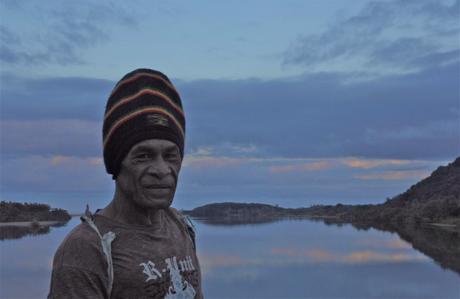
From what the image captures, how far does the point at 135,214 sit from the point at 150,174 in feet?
0.66

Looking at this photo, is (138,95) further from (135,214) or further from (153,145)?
(135,214)

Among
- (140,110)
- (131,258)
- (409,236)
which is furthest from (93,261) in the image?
(409,236)

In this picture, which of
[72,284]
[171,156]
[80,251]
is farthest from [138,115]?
[72,284]

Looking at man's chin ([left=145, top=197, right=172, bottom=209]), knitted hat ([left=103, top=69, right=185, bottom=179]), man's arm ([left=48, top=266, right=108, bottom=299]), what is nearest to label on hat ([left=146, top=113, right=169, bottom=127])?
knitted hat ([left=103, top=69, right=185, bottom=179])

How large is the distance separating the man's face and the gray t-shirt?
13 cm

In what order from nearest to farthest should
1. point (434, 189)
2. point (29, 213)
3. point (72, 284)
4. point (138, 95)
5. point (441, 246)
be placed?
point (72, 284) → point (138, 95) → point (441, 246) → point (29, 213) → point (434, 189)

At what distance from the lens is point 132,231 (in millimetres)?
2234

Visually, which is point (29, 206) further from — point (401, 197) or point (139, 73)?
point (139, 73)

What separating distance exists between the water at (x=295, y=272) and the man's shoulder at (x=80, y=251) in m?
18.2

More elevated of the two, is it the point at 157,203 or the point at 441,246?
the point at 157,203

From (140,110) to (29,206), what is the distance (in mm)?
77515

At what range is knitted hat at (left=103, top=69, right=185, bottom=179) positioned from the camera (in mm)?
2172

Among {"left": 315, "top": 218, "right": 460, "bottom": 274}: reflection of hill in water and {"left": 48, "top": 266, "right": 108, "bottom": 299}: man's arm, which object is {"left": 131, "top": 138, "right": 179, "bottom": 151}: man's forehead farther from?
{"left": 315, "top": 218, "right": 460, "bottom": 274}: reflection of hill in water

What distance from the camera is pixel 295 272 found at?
28.2 meters
